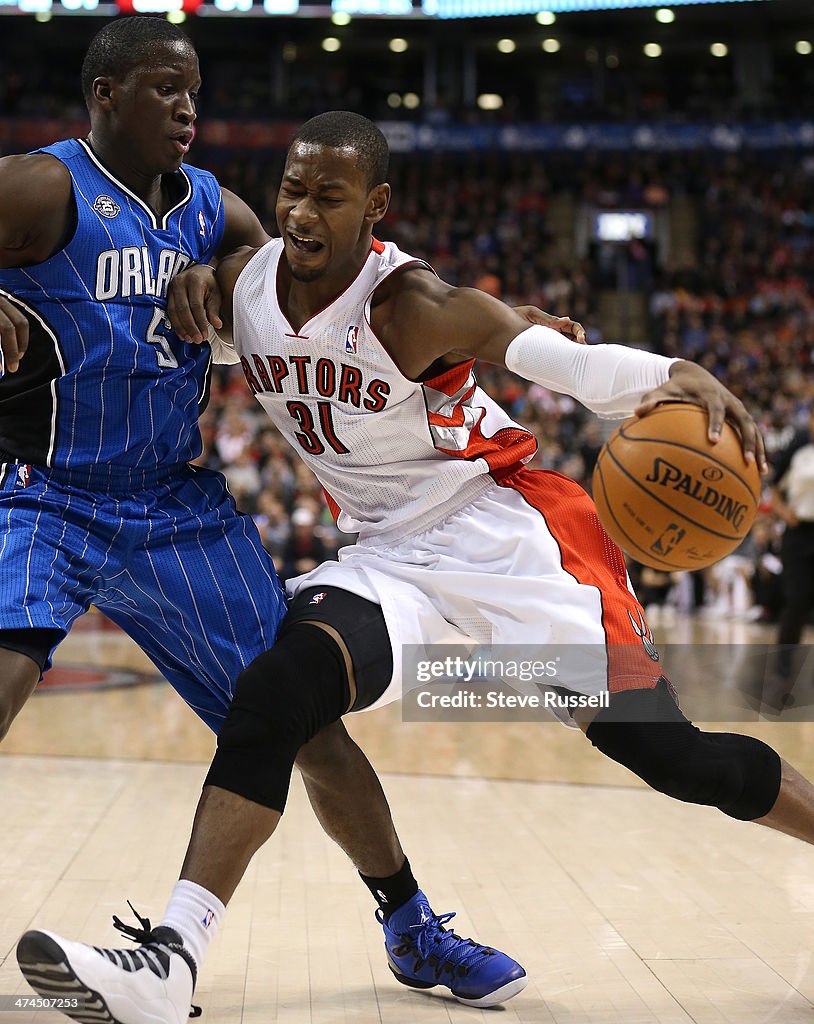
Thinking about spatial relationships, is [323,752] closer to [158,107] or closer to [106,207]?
[106,207]

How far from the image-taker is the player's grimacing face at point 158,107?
9.29ft

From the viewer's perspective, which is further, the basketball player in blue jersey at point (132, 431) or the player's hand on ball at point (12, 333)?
the basketball player in blue jersey at point (132, 431)

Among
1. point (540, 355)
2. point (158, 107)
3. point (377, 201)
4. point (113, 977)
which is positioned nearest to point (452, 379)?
point (540, 355)

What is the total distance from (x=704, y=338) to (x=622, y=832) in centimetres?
1531

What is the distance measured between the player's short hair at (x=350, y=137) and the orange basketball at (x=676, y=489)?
34.4 inches

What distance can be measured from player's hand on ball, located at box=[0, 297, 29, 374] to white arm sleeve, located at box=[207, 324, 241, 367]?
0.53 m

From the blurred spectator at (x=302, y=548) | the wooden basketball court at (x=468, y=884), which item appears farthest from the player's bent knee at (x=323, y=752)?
the blurred spectator at (x=302, y=548)

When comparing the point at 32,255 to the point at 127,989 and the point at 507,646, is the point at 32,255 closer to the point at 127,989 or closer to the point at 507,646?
the point at 507,646

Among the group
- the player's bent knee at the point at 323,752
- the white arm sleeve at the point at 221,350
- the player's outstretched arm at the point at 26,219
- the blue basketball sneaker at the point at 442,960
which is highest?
the player's outstretched arm at the point at 26,219

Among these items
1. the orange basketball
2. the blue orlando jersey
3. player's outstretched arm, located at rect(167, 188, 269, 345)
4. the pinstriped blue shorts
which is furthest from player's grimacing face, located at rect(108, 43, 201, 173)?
the orange basketball

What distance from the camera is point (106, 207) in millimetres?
2842

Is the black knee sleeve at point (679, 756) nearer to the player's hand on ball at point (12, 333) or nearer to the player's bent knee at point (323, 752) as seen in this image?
the player's bent knee at point (323, 752)

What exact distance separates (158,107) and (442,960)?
213 centimetres

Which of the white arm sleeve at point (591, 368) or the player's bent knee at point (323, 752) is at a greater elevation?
the white arm sleeve at point (591, 368)
